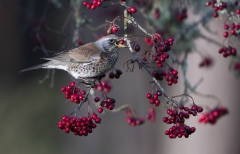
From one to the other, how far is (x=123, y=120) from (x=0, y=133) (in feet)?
6.77

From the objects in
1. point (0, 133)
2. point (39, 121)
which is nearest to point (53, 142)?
point (39, 121)

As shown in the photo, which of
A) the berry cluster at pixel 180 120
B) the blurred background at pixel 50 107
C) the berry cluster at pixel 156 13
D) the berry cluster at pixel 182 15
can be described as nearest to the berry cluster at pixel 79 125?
the berry cluster at pixel 180 120

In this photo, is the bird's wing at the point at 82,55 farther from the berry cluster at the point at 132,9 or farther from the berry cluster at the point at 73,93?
the berry cluster at the point at 132,9

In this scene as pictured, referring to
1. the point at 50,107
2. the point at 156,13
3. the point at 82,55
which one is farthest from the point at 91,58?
the point at 50,107

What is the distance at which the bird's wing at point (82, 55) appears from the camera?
3.10m

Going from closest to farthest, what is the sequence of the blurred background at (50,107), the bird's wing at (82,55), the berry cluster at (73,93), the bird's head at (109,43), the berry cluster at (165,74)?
1. the berry cluster at (165,74)
2. the berry cluster at (73,93)
3. the bird's head at (109,43)
4. the bird's wing at (82,55)
5. the blurred background at (50,107)

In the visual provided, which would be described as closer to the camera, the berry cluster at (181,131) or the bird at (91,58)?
the berry cluster at (181,131)

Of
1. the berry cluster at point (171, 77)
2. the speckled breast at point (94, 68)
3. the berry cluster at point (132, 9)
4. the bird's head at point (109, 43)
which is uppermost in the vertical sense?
the berry cluster at point (132, 9)

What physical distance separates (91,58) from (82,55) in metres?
0.10

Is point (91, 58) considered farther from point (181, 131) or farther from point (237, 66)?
point (237, 66)

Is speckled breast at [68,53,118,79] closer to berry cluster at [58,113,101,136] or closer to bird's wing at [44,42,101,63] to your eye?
bird's wing at [44,42,101,63]

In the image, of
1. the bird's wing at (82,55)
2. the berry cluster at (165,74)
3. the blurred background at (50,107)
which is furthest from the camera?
the blurred background at (50,107)

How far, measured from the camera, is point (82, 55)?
3.18 m

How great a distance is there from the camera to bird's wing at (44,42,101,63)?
310 cm
